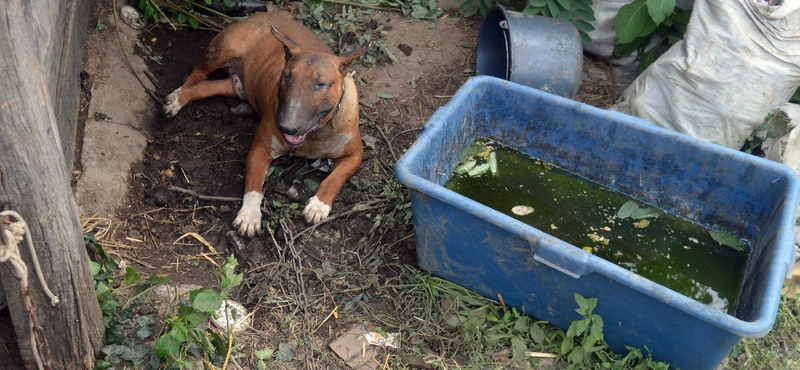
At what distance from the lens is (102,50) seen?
15.0 feet

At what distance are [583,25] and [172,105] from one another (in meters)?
2.79

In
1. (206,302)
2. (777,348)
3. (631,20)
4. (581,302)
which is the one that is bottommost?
(777,348)

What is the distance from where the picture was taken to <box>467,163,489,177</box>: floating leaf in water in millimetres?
4043

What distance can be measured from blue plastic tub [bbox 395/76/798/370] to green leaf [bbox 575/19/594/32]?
131cm

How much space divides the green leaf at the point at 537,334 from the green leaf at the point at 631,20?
85.4 inches

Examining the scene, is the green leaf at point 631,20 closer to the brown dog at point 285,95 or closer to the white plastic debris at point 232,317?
the brown dog at point 285,95

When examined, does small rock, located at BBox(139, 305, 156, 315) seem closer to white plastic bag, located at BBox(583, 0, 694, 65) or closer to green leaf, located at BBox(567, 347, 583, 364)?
green leaf, located at BBox(567, 347, 583, 364)

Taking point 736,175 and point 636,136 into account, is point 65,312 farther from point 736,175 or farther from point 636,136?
point 736,175

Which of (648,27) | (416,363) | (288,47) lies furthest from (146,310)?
(648,27)

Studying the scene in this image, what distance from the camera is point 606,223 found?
379 cm

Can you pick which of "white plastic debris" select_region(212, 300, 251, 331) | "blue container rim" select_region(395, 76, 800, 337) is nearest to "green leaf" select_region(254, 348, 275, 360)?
"white plastic debris" select_region(212, 300, 251, 331)

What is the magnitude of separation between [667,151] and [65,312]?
2.83 m

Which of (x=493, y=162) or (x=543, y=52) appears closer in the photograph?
(x=493, y=162)

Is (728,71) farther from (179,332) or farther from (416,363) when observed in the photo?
(179,332)
